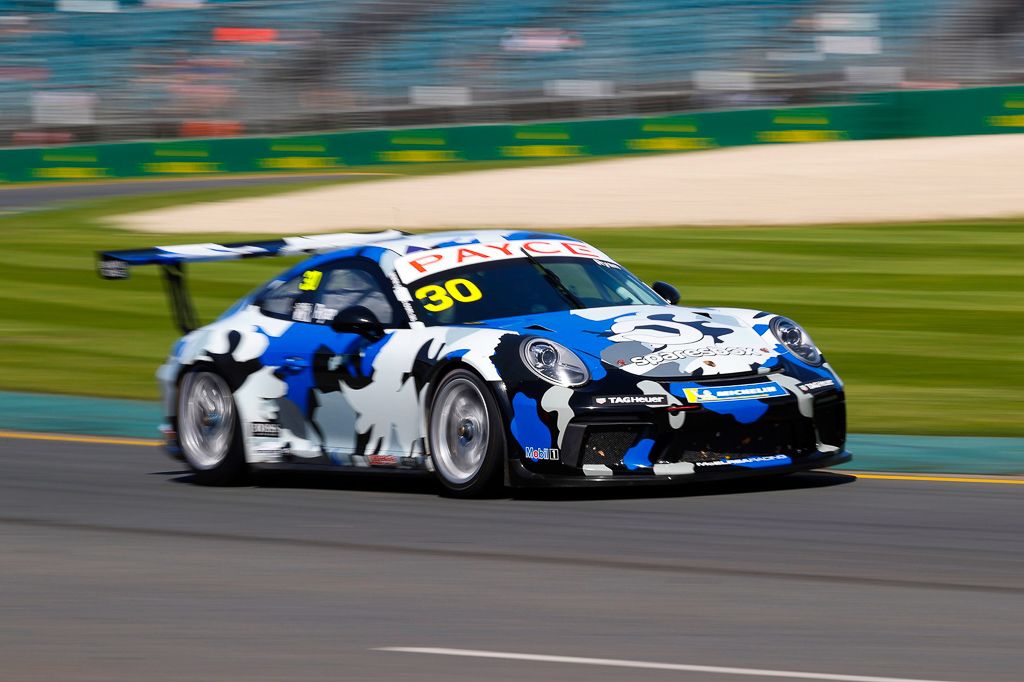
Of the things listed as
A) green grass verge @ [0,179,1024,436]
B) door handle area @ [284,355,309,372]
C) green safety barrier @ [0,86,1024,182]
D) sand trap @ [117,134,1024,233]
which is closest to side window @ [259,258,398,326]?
door handle area @ [284,355,309,372]

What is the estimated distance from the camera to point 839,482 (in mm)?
9031

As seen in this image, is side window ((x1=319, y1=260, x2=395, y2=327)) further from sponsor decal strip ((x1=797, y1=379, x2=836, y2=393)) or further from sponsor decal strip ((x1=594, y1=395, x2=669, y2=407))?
sponsor decal strip ((x1=797, y1=379, x2=836, y2=393))

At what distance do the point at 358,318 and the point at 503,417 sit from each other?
107 centimetres

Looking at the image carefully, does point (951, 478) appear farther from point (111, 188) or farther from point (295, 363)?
point (111, 188)

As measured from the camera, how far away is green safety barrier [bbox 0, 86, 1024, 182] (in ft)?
99.3

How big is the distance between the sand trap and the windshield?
1289 cm

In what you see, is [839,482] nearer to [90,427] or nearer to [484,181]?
[90,427]

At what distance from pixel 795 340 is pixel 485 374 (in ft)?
5.35

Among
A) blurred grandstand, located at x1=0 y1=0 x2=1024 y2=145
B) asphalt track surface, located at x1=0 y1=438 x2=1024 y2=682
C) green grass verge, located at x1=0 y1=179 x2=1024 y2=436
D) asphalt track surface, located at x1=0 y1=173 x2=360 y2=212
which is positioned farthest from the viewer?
blurred grandstand, located at x1=0 y1=0 x2=1024 y2=145

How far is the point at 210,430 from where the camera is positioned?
9945 millimetres

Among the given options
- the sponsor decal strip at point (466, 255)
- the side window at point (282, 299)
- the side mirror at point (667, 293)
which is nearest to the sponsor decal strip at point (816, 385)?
the side mirror at point (667, 293)

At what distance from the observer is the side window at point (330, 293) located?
932 cm

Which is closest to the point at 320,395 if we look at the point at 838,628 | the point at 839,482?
the point at 839,482

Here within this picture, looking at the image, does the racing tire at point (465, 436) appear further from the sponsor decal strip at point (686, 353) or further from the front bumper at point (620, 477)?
the sponsor decal strip at point (686, 353)
